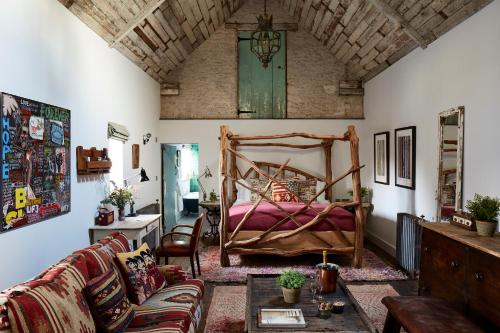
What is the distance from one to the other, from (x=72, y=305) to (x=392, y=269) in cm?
424

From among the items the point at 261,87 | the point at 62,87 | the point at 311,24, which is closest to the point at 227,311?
the point at 62,87

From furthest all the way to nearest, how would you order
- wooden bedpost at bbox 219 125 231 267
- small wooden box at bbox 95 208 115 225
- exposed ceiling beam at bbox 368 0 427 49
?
wooden bedpost at bbox 219 125 231 267 < exposed ceiling beam at bbox 368 0 427 49 < small wooden box at bbox 95 208 115 225

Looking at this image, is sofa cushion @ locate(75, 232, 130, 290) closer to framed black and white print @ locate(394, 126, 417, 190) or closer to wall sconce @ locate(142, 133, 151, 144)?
wall sconce @ locate(142, 133, 151, 144)

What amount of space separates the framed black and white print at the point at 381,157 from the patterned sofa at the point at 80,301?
13.2 feet

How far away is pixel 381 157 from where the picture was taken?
6441 mm

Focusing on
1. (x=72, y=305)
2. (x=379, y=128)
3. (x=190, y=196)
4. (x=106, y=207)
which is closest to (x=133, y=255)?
(x=72, y=305)

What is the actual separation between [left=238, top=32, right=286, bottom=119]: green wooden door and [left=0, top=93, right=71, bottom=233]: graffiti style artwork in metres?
4.10

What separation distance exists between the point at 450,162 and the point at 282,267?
99.7 inches

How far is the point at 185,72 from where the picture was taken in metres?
7.38

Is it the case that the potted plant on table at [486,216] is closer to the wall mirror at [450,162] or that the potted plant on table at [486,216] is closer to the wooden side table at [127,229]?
the wall mirror at [450,162]

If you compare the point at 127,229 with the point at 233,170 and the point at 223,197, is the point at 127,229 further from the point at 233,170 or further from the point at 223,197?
the point at 233,170

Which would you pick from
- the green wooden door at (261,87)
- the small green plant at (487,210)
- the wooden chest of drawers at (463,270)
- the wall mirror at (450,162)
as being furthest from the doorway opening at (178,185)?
the small green plant at (487,210)

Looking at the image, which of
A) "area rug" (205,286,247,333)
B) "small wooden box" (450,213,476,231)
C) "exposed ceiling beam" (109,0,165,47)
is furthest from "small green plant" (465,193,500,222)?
"exposed ceiling beam" (109,0,165,47)

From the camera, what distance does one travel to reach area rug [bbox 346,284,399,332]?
12.0 ft
